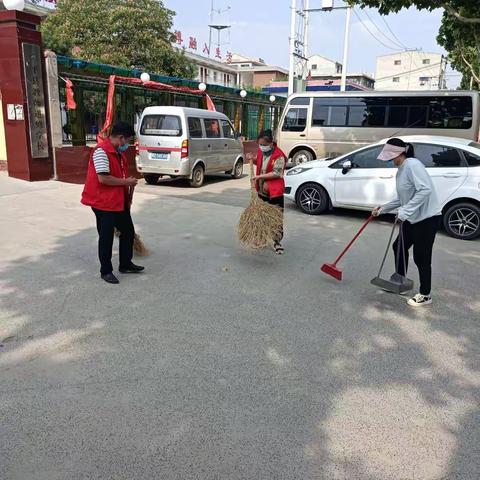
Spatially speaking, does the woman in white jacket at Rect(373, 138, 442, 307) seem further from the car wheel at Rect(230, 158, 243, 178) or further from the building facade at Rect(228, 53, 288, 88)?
the building facade at Rect(228, 53, 288, 88)

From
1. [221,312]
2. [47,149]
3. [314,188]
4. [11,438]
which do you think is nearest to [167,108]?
[47,149]

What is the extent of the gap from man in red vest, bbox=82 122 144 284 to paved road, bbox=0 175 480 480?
51cm

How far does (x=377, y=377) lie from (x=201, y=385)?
1.24 metres

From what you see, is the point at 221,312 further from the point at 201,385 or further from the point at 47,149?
the point at 47,149

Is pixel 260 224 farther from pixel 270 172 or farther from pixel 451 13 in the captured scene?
pixel 451 13

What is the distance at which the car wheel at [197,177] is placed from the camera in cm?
1188

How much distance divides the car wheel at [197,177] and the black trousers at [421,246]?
7688mm

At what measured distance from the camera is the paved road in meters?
2.53

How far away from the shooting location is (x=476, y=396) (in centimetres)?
319

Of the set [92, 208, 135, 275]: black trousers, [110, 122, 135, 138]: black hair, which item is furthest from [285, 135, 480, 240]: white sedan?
[110, 122, 135, 138]: black hair

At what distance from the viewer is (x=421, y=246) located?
4535 millimetres

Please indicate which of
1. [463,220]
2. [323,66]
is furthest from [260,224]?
[323,66]

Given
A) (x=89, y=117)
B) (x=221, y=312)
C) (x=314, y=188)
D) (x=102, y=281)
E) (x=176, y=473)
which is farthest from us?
(x=89, y=117)

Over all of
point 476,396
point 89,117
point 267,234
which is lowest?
point 476,396
